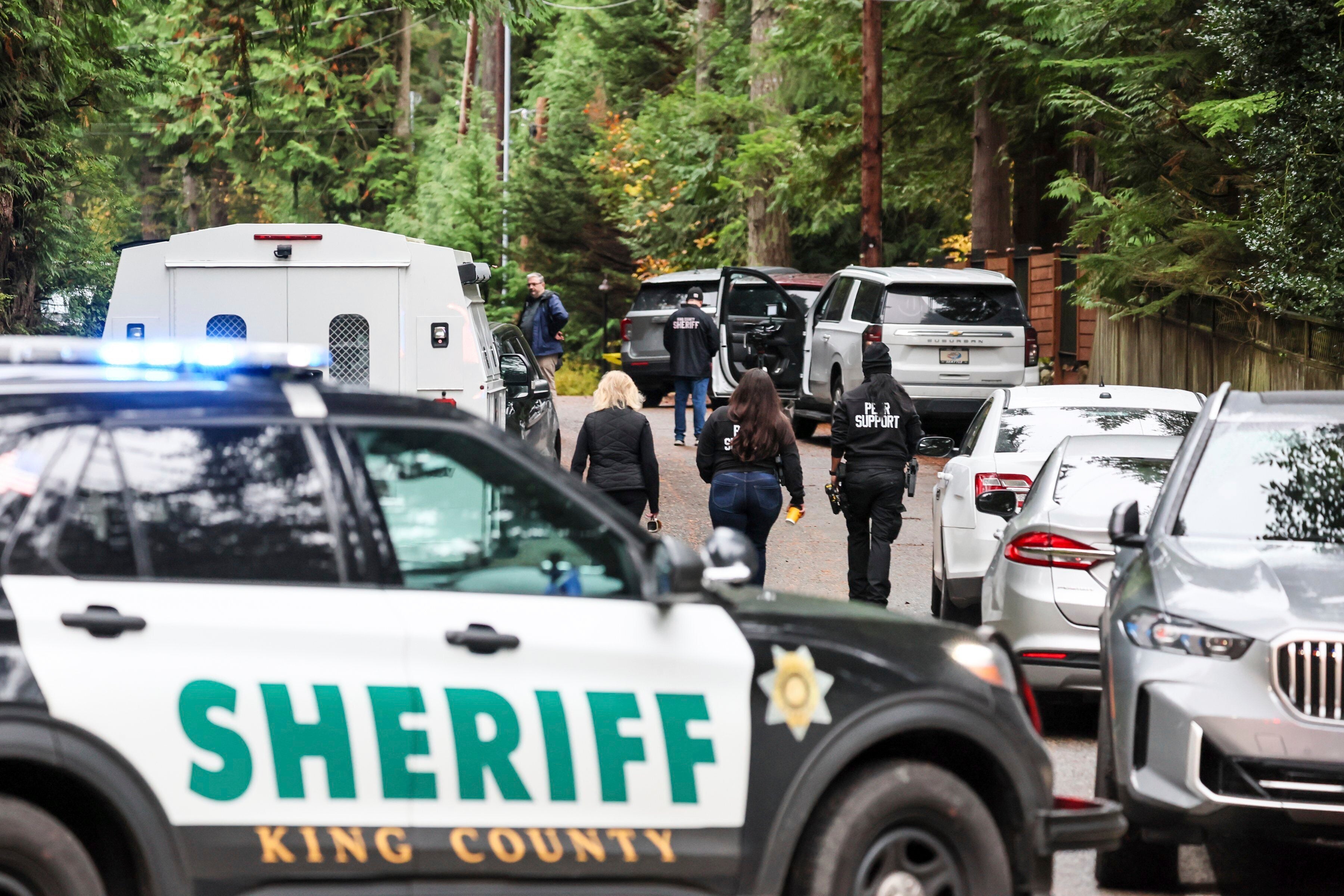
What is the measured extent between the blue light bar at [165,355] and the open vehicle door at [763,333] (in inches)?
628

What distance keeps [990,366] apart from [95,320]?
968cm

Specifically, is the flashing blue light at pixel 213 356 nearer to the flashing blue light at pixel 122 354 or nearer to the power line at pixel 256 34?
the flashing blue light at pixel 122 354

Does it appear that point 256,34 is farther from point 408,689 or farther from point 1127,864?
point 408,689

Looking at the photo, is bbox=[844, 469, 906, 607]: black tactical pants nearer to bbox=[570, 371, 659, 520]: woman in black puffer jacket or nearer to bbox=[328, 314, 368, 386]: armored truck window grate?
bbox=[570, 371, 659, 520]: woman in black puffer jacket

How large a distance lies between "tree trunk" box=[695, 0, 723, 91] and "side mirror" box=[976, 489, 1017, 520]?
27746mm

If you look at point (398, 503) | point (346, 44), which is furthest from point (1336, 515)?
point (346, 44)

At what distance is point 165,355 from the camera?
15.6 feet

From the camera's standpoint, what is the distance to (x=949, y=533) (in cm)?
1062

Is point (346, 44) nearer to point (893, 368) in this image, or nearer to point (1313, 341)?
point (893, 368)

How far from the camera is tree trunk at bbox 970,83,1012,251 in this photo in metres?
26.0

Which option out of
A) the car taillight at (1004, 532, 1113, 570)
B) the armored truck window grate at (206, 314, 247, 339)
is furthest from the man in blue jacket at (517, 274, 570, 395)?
the car taillight at (1004, 532, 1113, 570)

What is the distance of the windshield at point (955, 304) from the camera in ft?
63.0

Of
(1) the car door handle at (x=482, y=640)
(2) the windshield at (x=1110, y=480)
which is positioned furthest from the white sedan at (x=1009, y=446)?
(1) the car door handle at (x=482, y=640)

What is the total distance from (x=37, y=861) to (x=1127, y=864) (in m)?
3.71
